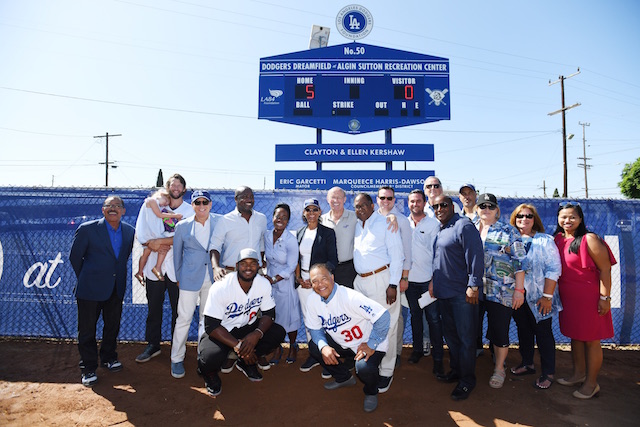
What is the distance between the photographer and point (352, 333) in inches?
129

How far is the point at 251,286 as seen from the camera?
11.7 feet

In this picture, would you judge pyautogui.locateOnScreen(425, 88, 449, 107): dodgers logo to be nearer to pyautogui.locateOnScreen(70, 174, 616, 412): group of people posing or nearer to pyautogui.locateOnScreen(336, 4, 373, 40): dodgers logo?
pyautogui.locateOnScreen(336, 4, 373, 40): dodgers logo

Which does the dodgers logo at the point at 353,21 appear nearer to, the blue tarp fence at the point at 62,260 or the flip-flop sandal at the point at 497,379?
the blue tarp fence at the point at 62,260

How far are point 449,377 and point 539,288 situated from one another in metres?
1.34

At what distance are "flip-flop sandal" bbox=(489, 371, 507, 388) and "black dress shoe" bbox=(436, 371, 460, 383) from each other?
35cm

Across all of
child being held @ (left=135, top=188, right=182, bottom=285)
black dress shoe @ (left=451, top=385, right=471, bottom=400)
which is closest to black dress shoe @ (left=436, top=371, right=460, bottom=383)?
black dress shoe @ (left=451, top=385, right=471, bottom=400)

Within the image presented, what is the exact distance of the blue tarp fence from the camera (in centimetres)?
473

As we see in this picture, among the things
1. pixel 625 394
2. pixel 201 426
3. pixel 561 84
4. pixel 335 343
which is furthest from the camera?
pixel 561 84

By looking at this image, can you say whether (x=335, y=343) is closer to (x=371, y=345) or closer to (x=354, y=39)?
(x=371, y=345)

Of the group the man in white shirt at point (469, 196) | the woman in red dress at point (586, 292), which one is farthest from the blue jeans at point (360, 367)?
the man in white shirt at point (469, 196)

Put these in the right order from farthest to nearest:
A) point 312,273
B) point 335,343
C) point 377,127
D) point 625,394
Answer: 1. point 377,127
2. point 625,394
3. point 335,343
4. point 312,273

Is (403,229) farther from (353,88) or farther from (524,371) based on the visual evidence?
(353,88)

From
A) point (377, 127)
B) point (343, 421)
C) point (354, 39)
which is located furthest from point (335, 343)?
point (354, 39)

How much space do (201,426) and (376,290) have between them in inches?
79.5
